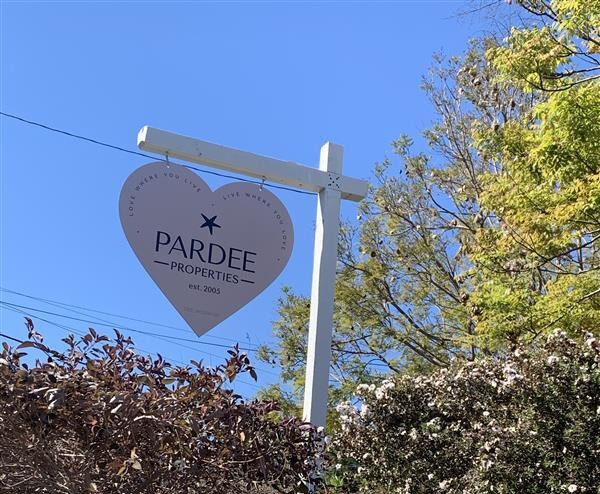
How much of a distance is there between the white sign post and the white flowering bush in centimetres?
50

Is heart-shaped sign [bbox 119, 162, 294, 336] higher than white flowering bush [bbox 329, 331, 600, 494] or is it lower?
higher

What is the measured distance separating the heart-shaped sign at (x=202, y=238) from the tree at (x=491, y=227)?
3.68m

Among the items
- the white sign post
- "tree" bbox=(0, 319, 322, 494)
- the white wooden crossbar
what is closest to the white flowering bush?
the white sign post

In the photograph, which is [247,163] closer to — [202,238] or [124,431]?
[202,238]

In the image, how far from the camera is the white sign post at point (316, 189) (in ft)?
13.2

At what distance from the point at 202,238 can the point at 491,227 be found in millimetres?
6543

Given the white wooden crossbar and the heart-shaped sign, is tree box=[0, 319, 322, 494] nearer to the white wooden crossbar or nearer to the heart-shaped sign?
the heart-shaped sign

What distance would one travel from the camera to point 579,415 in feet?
12.5

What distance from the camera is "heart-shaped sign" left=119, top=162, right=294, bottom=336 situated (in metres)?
3.72

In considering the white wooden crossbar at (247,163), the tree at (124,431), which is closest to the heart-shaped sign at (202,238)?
the white wooden crossbar at (247,163)

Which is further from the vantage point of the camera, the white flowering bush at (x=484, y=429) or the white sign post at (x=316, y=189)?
the white sign post at (x=316, y=189)

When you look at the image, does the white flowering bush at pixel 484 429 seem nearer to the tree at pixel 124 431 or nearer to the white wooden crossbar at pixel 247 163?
the tree at pixel 124 431

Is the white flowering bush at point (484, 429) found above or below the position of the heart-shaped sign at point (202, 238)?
below

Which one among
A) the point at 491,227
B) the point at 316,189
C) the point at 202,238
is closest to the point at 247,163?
the point at 316,189
